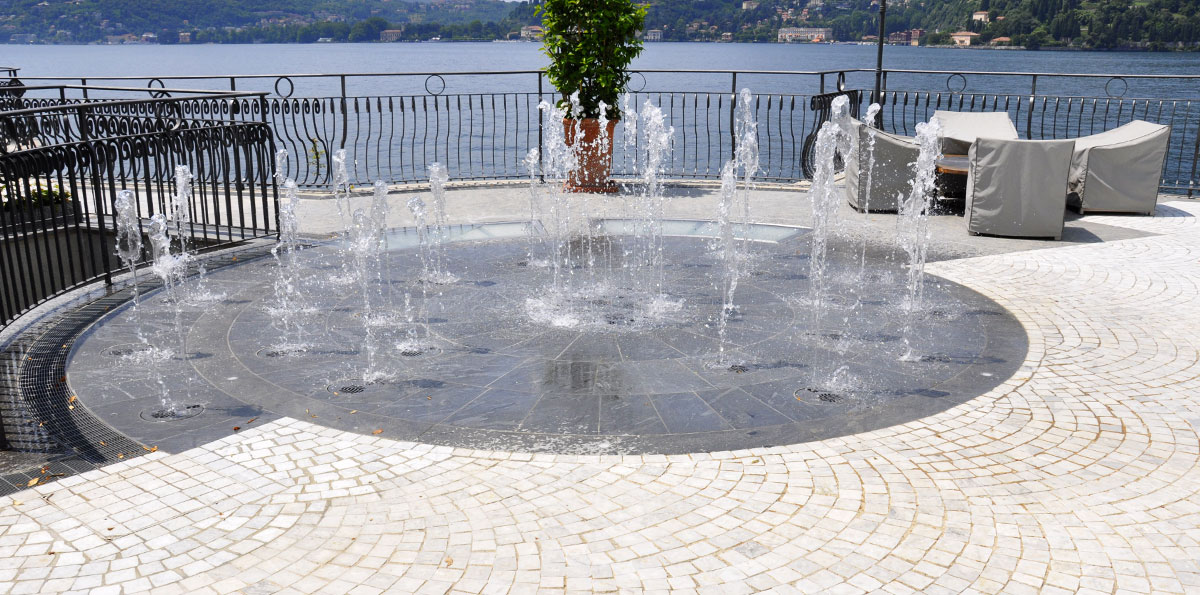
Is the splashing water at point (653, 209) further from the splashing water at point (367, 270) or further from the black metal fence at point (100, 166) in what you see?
the black metal fence at point (100, 166)

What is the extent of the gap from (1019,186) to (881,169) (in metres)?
1.74

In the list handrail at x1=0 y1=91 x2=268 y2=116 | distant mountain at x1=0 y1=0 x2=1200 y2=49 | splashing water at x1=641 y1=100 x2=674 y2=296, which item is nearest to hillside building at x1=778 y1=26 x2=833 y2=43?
distant mountain at x1=0 y1=0 x2=1200 y2=49

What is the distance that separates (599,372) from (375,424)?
149 centimetres

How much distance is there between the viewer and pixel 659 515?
4.00 meters

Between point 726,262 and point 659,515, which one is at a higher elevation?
point 726,262

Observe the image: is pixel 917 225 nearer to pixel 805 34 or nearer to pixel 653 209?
pixel 653 209

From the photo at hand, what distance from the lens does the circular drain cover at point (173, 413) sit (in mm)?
5066

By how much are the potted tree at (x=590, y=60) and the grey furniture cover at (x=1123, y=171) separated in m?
5.76

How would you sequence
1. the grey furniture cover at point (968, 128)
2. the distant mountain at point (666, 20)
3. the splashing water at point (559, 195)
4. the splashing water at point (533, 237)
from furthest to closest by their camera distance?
1. the distant mountain at point (666, 20)
2. the grey furniture cover at point (968, 128)
3. the splashing water at point (533, 237)
4. the splashing water at point (559, 195)

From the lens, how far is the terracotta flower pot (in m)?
12.4

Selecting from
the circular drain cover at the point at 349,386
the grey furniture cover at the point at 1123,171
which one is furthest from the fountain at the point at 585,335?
the grey furniture cover at the point at 1123,171

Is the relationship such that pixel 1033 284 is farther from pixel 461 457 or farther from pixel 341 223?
pixel 341 223

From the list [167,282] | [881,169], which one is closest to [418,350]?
[167,282]

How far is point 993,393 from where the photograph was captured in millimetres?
5516
